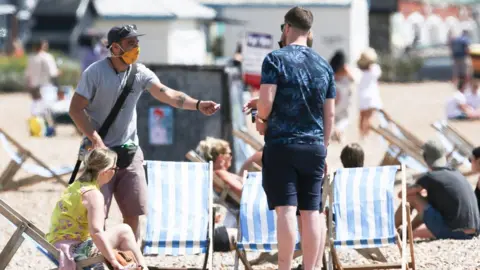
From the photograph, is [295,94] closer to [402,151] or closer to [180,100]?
[180,100]

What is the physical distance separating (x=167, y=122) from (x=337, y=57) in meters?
5.02

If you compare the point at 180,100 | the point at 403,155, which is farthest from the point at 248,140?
the point at 180,100

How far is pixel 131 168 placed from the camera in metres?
6.72

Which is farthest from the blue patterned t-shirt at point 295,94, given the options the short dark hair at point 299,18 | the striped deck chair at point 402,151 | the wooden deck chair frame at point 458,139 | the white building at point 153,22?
the white building at point 153,22

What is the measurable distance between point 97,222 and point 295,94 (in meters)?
1.19

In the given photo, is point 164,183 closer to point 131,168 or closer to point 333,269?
point 131,168

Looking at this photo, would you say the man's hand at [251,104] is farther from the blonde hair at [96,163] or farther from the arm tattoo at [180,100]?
the blonde hair at [96,163]

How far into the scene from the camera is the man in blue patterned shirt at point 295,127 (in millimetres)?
5895

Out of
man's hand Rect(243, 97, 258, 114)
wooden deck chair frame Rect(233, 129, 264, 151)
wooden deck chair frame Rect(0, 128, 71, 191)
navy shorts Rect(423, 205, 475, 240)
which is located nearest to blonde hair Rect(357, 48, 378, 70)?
wooden deck chair frame Rect(233, 129, 264, 151)

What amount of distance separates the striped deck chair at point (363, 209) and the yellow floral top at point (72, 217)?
1391mm

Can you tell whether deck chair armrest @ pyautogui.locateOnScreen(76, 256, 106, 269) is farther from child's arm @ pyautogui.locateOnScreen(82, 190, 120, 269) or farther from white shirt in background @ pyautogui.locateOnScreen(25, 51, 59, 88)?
white shirt in background @ pyautogui.locateOnScreen(25, 51, 59, 88)

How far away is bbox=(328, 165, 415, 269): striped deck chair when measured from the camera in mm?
6660

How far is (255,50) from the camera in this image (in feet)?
42.2

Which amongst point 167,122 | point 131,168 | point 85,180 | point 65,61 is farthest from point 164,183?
point 65,61
